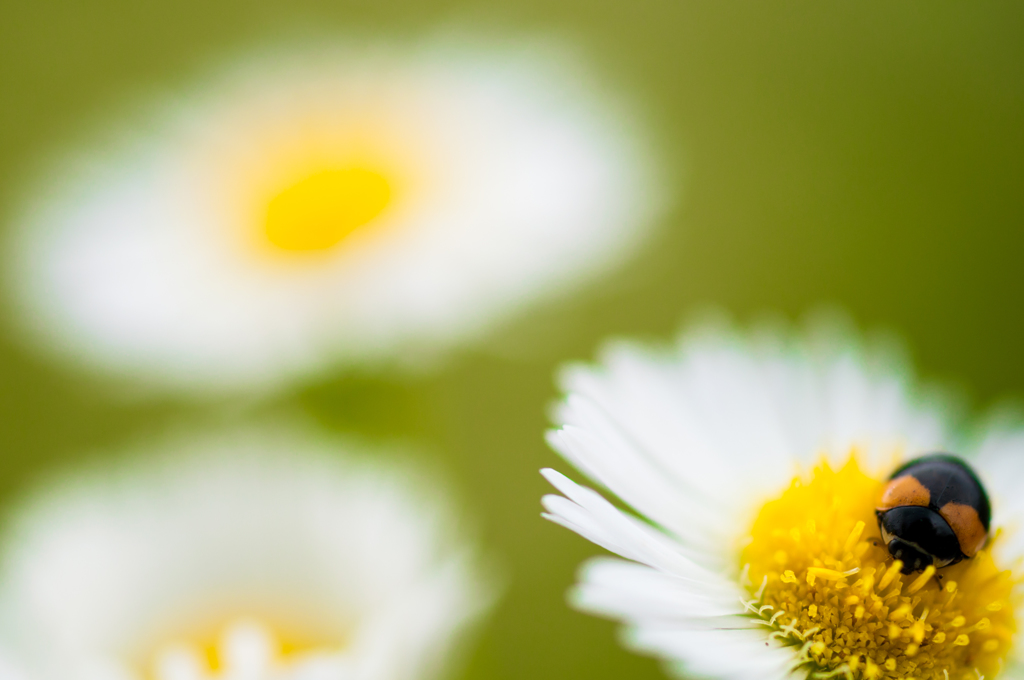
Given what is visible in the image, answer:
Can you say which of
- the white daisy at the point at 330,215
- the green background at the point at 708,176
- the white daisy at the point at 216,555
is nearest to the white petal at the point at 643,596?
the white daisy at the point at 216,555

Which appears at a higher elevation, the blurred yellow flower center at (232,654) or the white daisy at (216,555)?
the white daisy at (216,555)

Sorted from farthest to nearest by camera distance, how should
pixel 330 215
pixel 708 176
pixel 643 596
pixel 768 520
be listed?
Answer: 1. pixel 708 176
2. pixel 330 215
3. pixel 768 520
4. pixel 643 596

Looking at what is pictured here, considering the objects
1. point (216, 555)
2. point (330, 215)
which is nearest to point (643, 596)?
point (216, 555)

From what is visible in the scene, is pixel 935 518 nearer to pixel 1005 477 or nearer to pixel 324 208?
pixel 1005 477

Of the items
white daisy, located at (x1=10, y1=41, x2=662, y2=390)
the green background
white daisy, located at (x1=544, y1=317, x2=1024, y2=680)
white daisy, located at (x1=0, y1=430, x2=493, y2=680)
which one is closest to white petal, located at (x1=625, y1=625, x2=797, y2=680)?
white daisy, located at (x1=544, y1=317, x2=1024, y2=680)

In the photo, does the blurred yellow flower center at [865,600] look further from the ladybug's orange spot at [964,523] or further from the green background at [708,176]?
the green background at [708,176]

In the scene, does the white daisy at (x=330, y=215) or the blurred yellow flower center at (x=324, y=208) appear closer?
the white daisy at (x=330, y=215)

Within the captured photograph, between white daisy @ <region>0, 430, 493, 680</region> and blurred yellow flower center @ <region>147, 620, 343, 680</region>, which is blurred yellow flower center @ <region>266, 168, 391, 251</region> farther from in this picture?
blurred yellow flower center @ <region>147, 620, 343, 680</region>

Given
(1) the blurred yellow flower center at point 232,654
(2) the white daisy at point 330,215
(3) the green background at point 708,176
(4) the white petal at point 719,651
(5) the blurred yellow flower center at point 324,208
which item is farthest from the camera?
(3) the green background at point 708,176
